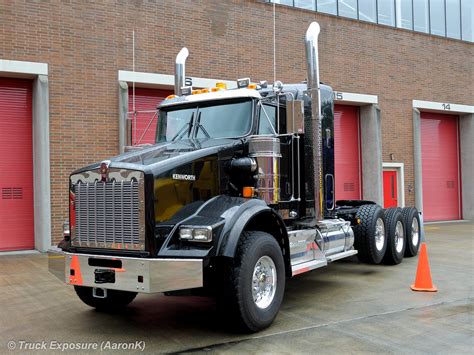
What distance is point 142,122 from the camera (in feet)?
28.4

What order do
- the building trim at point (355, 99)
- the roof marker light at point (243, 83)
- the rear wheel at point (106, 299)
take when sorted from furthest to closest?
the building trim at point (355, 99) → the roof marker light at point (243, 83) → the rear wheel at point (106, 299)

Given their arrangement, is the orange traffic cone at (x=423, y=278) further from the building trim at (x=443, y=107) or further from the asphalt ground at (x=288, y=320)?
the building trim at (x=443, y=107)

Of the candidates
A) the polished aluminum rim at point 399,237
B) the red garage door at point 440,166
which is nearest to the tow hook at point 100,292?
the polished aluminum rim at point 399,237

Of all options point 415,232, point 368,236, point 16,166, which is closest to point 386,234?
point 368,236

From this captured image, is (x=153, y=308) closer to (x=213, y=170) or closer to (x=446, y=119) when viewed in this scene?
(x=213, y=170)

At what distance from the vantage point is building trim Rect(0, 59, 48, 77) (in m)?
12.0

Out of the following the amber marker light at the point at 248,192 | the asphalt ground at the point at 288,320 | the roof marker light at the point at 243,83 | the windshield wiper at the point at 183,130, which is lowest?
the asphalt ground at the point at 288,320

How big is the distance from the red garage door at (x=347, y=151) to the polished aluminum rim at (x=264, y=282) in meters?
12.6

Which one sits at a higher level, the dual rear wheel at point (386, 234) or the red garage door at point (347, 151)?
the red garage door at point (347, 151)

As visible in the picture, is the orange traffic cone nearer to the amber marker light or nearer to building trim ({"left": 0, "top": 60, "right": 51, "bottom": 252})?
the amber marker light

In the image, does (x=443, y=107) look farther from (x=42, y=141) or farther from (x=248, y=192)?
(x=248, y=192)

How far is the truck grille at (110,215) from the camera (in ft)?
17.6

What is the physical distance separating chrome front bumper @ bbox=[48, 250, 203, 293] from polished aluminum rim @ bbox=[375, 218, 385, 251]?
558 centimetres

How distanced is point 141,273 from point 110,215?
84 centimetres
